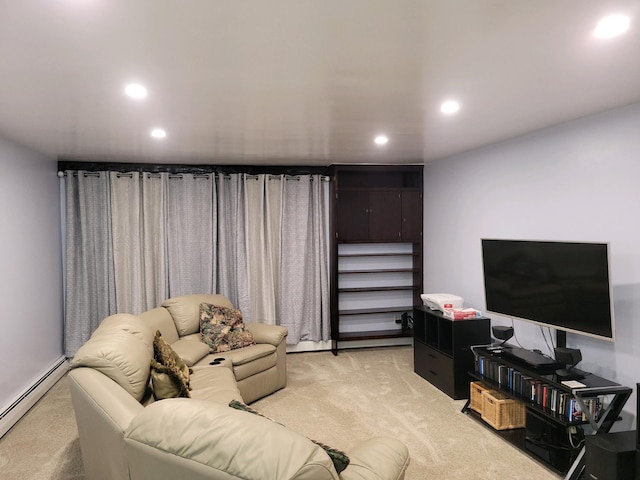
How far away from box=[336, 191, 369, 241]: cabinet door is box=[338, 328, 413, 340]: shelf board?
4.26ft

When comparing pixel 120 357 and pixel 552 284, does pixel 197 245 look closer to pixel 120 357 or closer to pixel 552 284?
pixel 120 357

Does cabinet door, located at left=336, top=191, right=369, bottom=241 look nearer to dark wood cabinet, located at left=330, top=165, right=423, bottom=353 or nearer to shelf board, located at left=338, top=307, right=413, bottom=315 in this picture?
dark wood cabinet, located at left=330, top=165, right=423, bottom=353

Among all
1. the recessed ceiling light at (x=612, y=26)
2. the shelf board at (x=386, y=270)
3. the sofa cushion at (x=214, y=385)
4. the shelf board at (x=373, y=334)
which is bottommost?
the shelf board at (x=373, y=334)

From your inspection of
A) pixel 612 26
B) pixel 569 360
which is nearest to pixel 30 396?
pixel 569 360

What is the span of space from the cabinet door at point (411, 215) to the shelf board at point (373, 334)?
1.29 m

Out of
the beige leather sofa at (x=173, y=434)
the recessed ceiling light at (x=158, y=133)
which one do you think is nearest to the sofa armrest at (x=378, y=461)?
the beige leather sofa at (x=173, y=434)

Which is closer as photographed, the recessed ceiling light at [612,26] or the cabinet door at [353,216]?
the recessed ceiling light at [612,26]

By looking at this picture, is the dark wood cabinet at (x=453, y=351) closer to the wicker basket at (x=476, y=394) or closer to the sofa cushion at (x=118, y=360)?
the wicker basket at (x=476, y=394)

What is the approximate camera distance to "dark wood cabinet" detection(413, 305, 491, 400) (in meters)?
4.10

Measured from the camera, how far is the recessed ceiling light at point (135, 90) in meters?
2.31

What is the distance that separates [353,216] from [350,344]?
1753 mm

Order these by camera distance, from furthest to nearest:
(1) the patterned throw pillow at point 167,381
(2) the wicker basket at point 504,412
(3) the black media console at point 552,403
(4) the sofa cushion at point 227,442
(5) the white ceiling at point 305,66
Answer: (2) the wicker basket at point 504,412 < (3) the black media console at point 552,403 < (1) the patterned throw pillow at point 167,381 < (5) the white ceiling at point 305,66 < (4) the sofa cushion at point 227,442

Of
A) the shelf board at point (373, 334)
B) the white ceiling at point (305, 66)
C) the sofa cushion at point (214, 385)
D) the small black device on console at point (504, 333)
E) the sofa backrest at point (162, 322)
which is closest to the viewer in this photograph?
the white ceiling at point (305, 66)

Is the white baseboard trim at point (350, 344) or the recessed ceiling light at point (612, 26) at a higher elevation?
the recessed ceiling light at point (612, 26)
